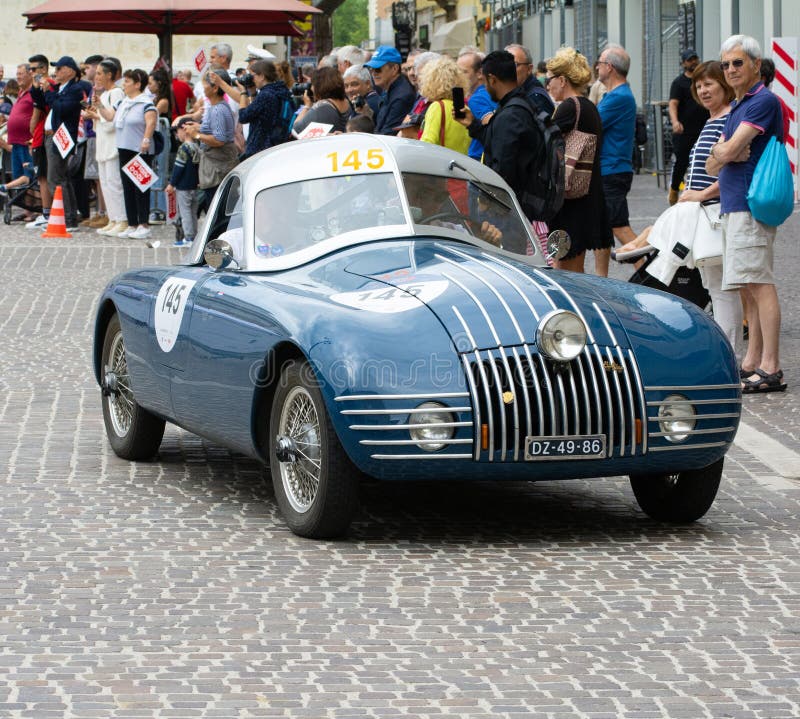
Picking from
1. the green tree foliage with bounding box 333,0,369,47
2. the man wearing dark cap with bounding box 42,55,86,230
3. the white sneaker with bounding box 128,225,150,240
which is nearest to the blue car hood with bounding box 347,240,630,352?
the white sneaker with bounding box 128,225,150,240

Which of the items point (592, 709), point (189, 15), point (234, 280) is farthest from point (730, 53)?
point (189, 15)

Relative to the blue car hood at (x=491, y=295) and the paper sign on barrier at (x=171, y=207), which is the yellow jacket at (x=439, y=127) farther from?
the paper sign on barrier at (x=171, y=207)

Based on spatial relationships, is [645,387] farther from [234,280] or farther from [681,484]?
[234,280]

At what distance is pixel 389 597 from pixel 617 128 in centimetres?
863

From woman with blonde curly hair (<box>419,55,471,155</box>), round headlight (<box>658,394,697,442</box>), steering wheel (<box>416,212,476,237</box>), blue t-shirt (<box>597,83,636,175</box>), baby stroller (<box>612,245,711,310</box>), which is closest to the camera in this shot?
round headlight (<box>658,394,697,442</box>)

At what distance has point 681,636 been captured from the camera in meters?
5.20

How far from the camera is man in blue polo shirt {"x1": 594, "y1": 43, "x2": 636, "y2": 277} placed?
44.4 ft

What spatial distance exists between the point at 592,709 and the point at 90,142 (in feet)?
64.0

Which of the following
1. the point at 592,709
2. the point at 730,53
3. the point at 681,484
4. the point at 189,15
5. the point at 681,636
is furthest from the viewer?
the point at 189,15

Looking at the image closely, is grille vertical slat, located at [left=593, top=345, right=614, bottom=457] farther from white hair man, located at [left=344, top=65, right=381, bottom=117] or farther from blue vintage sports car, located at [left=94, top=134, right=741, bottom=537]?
white hair man, located at [left=344, top=65, right=381, bottom=117]

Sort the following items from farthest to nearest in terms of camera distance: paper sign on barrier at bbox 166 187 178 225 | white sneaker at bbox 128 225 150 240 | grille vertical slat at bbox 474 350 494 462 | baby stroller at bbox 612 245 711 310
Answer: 1. paper sign on barrier at bbox 166 187 178 225
2. white sneaker at bbox 128 225 150 240
3. baby stroller at bbox 612 245 711 310
4. grille vertical slat at bbox 474 350 494 462

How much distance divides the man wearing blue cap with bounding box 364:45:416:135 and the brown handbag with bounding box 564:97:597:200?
3.27 meters

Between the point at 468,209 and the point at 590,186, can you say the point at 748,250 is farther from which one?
the point at 468,209

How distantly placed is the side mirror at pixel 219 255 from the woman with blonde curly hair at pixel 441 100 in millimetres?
4643
